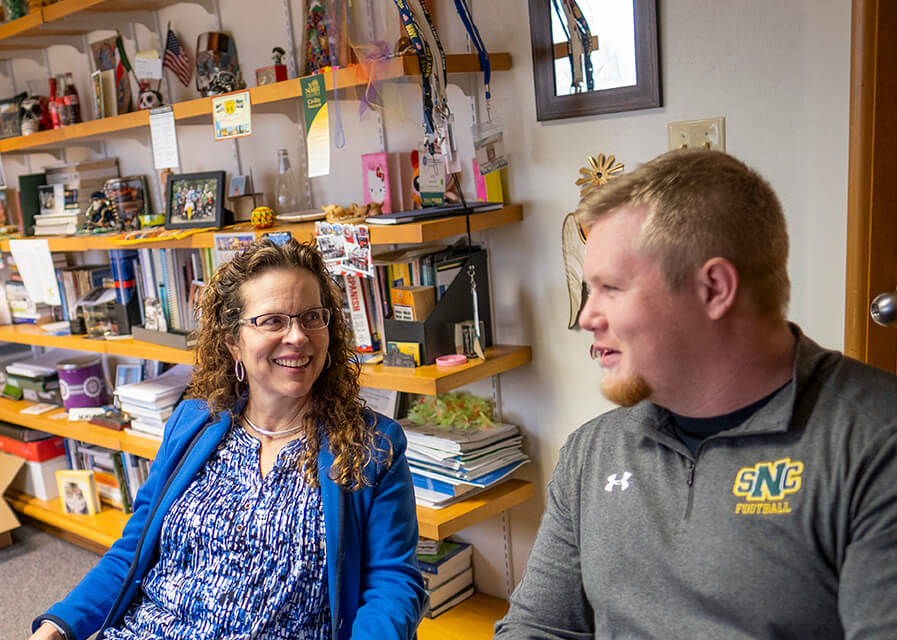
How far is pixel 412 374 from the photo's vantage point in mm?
2246

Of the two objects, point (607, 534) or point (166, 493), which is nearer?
point (607, 534)

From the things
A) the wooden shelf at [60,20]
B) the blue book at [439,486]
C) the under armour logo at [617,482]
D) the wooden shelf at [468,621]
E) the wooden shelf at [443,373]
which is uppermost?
the wooden shelf at [60,20]

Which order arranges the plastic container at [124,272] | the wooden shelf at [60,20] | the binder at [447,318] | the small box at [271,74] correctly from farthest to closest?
the plastic container at [124,272] → the wooden shelf at [60,20] → the small box at [271,74] → the binder at [447,318]

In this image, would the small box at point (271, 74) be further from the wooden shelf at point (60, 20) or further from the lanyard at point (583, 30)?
the lanyard at point (583, 30)

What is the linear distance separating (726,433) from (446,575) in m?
1.66

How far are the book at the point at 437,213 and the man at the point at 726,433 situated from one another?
1.08m

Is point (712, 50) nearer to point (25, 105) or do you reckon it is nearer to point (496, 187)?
point (496, 187)

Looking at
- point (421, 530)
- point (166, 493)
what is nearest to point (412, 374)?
point (421, 530)

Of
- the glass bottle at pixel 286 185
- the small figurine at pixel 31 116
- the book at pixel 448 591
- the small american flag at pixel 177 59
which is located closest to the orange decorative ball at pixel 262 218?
the glass bottle at pixel 286 185

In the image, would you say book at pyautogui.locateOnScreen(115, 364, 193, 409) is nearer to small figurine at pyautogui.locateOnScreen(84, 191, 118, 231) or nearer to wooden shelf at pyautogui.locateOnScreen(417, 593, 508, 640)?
small figurine at pyautogui.locateOnScreen(84, 191, 118, 231)

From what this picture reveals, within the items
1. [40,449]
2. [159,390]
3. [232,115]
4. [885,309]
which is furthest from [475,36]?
[40,449]

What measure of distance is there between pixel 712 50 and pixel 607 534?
3.98 feet

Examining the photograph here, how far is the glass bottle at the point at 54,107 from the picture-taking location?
11.3 ft

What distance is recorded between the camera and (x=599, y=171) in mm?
2125
